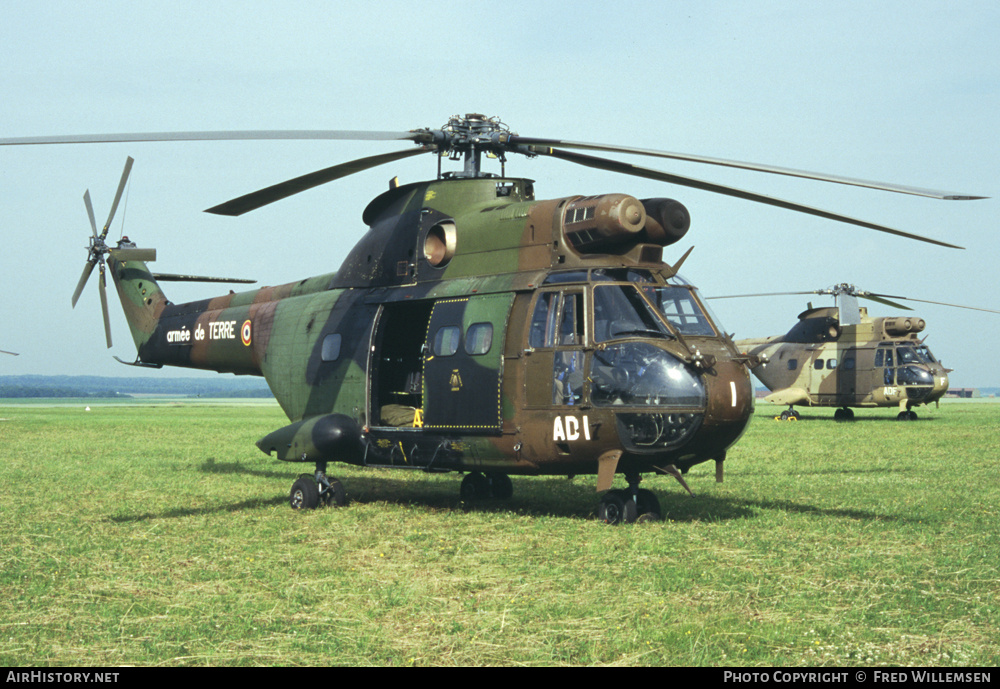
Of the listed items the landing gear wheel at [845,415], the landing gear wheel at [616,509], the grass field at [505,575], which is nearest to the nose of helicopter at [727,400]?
the grass field at [505,575]

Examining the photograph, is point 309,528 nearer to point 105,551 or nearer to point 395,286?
point 105,551

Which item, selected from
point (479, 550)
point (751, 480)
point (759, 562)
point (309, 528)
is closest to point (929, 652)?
point (759, 562)

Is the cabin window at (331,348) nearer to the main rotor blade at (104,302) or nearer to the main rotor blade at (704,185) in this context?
the main rotor blade at (704,185)

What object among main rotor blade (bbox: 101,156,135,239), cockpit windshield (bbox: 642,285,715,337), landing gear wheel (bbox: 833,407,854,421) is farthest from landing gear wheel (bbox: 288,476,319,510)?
landing gear wheel (bbox: 833,407,854,421)

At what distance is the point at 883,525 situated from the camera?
1141 centimetres

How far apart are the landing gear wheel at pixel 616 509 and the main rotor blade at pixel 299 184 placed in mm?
5350

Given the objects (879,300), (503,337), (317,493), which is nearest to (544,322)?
(503,337)

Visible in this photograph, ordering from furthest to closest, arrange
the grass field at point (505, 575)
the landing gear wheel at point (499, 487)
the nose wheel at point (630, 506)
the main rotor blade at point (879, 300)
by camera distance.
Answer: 1. the main rotor blade at point (879, 300)
2. the landing gear wheel at point (499, 487)
3. the nose wheel at point (630, 506)
4. the grass field at point (505, 575)

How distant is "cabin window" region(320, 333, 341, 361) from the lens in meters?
14.2

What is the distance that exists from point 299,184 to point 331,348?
2.85m

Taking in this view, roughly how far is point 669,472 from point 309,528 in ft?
15.0

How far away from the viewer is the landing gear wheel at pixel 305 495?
13.6 meters

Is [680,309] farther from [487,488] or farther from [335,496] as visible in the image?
[335,496]

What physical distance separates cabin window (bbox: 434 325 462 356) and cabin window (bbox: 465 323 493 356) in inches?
7.5
